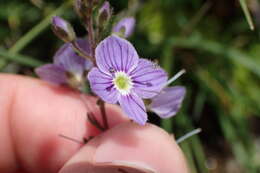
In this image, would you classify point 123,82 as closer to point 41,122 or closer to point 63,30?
point 63,30

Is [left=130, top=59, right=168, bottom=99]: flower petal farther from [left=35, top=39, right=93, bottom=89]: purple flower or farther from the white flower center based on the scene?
[left=35, top=39, right=93, bottom=89]: purple flower

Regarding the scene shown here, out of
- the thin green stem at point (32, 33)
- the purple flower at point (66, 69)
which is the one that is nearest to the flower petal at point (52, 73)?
the purple flower at point (66, 69)

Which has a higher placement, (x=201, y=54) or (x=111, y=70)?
(x=201, y=54)

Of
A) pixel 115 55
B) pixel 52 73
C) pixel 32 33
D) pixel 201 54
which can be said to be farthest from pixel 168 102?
pixel 201 54

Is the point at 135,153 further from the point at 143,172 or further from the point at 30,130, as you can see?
the point at 30,130

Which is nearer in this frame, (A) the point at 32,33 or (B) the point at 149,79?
(B) the point at 149,79

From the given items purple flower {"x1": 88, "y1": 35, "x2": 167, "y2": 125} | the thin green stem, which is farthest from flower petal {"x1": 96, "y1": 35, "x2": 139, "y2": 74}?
the thin green stem

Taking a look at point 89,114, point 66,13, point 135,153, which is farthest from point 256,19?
point 135,153
